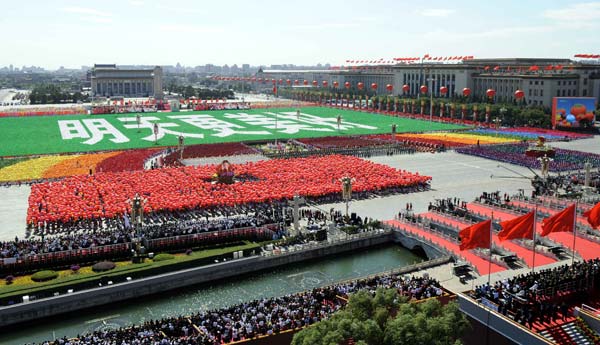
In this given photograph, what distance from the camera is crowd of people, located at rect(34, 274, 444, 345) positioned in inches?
880

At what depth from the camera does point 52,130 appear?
9181cm

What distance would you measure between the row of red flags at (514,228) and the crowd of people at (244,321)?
2.62m

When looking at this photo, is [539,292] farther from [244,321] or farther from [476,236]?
[244,321]

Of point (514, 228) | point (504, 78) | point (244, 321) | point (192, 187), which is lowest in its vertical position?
point (244, 321)

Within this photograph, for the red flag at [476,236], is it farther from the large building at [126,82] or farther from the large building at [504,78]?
the large building at [126,82]

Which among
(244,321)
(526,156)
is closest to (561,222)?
(244,321)

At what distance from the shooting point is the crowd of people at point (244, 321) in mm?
22344

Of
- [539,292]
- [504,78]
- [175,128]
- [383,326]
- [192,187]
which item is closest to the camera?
[383,326]

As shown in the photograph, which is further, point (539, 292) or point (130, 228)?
point (130, 228)

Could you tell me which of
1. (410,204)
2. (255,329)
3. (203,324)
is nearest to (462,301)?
(255,329)

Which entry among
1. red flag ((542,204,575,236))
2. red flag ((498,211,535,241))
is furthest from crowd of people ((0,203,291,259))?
red flag ((542,204,575,236))

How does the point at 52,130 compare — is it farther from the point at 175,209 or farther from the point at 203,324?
the point at 203,324

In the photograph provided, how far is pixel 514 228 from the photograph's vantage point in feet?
87.4

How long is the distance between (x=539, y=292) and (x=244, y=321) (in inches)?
459
